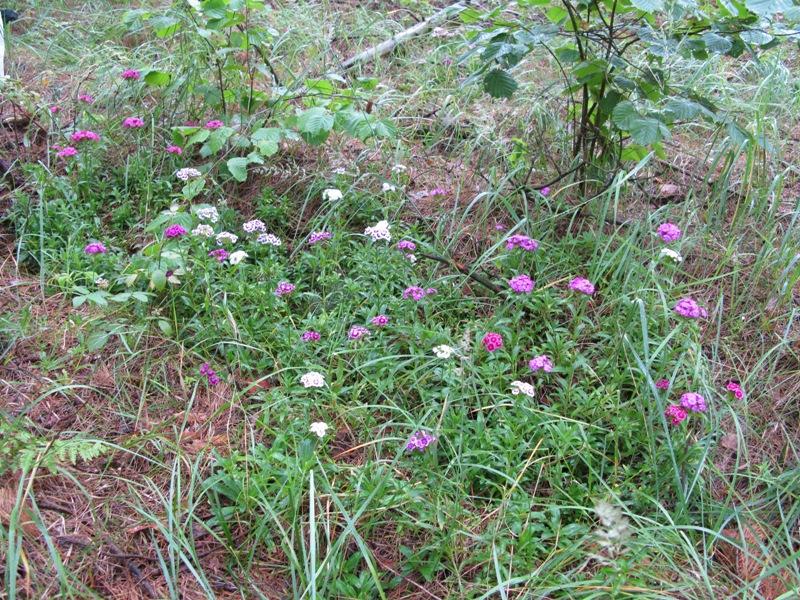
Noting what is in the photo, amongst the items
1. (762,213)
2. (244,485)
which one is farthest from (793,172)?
(244,485)

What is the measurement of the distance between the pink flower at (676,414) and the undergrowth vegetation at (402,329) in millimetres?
22

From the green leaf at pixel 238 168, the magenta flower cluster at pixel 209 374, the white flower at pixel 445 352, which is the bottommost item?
the magenta flower cluster at pixel 209 374

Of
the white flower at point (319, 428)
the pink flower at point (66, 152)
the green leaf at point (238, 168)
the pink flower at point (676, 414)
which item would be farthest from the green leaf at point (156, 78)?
the pink flower at point (676, 414)

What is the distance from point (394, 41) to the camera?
16.5 feet

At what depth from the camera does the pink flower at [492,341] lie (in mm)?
2432

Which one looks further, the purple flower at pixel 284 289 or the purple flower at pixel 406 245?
the purple flower at pixel 406 245

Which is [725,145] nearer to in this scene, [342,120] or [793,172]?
[793,172]

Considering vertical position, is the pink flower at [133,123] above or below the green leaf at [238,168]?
above

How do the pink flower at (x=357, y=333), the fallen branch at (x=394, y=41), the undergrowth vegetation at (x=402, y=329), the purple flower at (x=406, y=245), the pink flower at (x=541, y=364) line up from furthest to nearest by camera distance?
the fallen branch at (x=394, y=41), the purple flower at (x=406, y=245), the pink flower at (x=357, y=333), the pink flower at (x=541, y=364), the undergrowth vegetation at (x=402, y=329)

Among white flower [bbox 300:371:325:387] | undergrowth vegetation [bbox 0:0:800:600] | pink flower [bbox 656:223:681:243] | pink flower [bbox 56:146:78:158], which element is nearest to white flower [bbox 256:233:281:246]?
undergrowth vegetation [bbox 0:0:800:600]

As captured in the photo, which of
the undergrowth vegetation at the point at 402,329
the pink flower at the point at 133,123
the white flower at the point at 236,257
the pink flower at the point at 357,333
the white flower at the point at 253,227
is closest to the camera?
the undergrowth vegetation at the point at 402,329

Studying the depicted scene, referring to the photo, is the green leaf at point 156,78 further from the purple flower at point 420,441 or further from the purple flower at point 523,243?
the purple flower at point 420,441

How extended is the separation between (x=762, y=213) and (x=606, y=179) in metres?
0.78

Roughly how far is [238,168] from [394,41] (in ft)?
7.47
